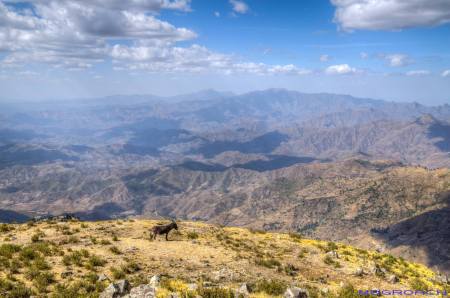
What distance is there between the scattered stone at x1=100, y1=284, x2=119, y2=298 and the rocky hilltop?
0.05 meters

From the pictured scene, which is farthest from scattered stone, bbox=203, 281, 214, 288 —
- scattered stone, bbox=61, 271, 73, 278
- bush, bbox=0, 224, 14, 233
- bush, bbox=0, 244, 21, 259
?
bush, bbox=0, 224, 14, 233

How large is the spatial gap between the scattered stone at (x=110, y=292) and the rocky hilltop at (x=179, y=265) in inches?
2.1

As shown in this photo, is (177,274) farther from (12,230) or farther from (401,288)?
(12,230)

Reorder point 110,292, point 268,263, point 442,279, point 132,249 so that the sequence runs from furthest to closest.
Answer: point 442,279
point 132,249
point 268,263
point 110,292

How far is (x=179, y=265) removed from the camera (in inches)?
1037

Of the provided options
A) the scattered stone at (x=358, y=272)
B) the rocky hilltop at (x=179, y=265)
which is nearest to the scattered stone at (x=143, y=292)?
the rocky hilltop at (x=179, y=265)

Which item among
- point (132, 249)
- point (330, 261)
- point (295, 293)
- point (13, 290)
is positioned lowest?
point (330, 261)

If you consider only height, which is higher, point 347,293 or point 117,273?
point 117,273

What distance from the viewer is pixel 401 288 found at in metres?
26.5

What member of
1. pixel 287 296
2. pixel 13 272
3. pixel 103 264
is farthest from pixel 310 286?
pixel 13 272

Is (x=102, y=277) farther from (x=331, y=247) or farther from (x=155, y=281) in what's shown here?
(x=331, y=247)

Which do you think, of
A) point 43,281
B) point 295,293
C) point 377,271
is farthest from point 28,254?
point 377,271

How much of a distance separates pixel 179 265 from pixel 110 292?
7948 mm

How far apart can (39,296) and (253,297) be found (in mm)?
11992
